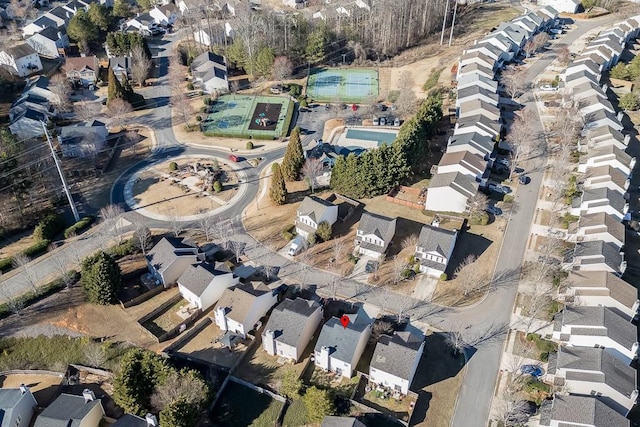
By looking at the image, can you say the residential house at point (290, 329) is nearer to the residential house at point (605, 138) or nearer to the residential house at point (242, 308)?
the residential house at point (242, 308)

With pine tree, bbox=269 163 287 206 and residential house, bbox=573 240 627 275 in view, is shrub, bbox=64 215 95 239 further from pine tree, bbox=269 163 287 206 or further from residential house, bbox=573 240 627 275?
residential house, bbox=573 240 627 275

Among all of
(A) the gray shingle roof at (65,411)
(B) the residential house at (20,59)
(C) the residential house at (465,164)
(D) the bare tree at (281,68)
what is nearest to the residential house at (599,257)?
(C) the residential house at (465,164)

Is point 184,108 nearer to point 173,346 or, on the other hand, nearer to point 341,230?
point 341,230

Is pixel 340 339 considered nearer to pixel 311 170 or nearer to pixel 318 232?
pixel 318 232

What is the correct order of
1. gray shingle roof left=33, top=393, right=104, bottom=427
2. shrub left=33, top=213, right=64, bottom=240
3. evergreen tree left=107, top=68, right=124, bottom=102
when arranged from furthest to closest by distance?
evergreen tree left=107, top=68, right=124, bottom=102 < shrub left=33, top=213, right=64, bottom=240 < gray shingle roof left=33, top=393, right=104, bottom=427

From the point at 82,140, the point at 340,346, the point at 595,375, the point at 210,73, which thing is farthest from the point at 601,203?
the point at 82,140

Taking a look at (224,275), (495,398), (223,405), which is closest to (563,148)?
(495,398)

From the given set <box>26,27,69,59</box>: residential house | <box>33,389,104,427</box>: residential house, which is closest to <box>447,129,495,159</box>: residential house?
<box>33,389,104,427</box>: residential house
